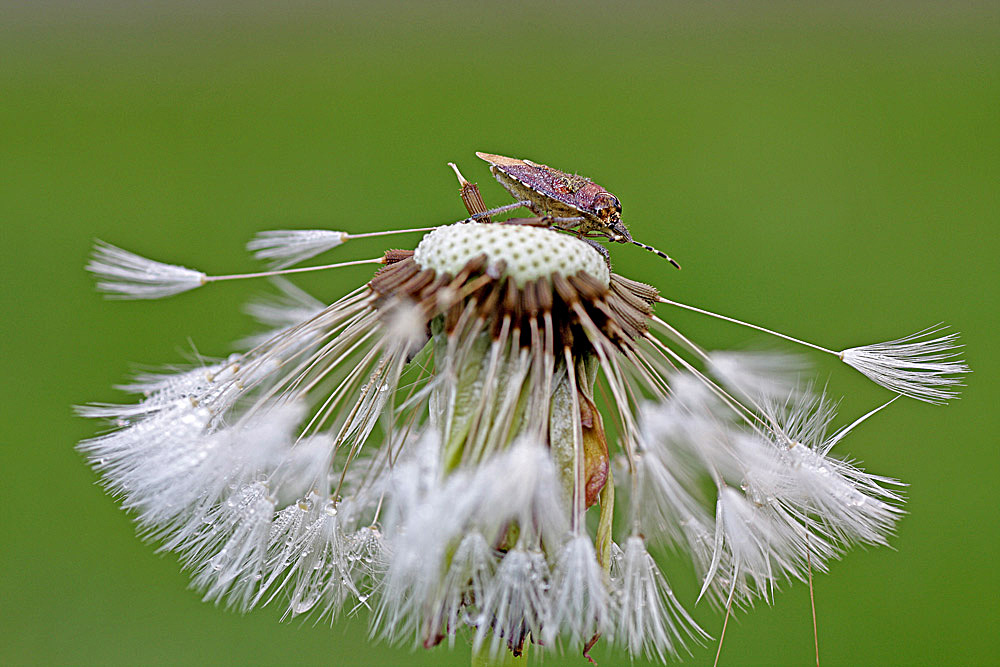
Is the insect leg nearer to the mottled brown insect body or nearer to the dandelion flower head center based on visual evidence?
the mottled brown insect body

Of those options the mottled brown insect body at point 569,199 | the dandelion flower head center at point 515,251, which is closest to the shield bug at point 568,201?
the mottled brown insect body at point 569,199

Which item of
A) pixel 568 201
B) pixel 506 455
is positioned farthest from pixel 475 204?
pixel 506 455

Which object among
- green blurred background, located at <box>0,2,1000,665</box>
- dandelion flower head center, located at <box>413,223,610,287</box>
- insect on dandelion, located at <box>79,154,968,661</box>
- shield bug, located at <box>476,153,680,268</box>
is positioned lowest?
insect on dandelion, located at <box>79,154,968,661</box>

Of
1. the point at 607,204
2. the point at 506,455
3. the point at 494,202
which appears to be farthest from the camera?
the point at 494,202

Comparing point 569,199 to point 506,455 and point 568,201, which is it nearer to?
point 568,201

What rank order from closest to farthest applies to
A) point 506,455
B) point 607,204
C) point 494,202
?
point 506,455
point 607,204
point 494,202

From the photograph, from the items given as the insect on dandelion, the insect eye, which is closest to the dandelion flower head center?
the insect on dandelion

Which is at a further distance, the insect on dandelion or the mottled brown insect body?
the mottled brown insect body

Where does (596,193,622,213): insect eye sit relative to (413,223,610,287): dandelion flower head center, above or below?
above

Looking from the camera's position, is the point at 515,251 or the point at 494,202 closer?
the point at 515,251
